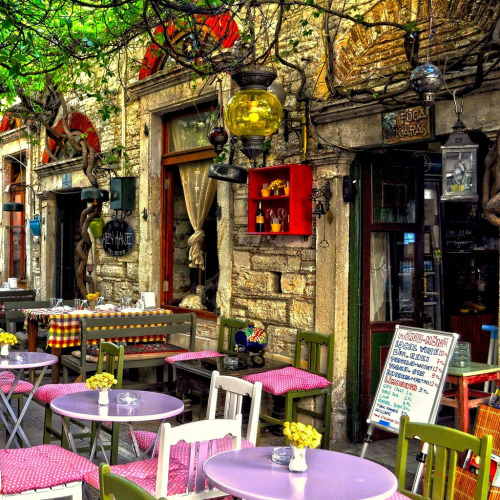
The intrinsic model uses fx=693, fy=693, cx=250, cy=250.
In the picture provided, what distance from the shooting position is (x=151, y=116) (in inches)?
313

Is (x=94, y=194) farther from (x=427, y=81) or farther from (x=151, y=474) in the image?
(x=151, y=474)

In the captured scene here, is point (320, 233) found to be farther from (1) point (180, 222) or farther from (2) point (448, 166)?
(1) point (180, 222)

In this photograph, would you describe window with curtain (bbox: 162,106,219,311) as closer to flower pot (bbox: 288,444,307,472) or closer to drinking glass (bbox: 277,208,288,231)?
drinking glass (bbox: 277,208,288,231)

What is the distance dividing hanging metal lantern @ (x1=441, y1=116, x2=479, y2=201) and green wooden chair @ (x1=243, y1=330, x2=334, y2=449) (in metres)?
1.66

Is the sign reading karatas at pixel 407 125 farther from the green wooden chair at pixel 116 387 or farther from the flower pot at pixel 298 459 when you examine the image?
the flower pot at pixel 298 459

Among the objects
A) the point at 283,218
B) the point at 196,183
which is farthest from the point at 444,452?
the point at 196,183

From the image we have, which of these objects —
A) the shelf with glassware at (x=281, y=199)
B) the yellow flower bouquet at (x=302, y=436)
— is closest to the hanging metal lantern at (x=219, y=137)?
the shelf with glassware at (x=281, y=199)

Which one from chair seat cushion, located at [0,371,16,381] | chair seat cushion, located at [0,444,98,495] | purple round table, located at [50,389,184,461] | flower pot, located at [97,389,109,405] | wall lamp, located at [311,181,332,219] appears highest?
wall lamp, located at [311,181,332,219]

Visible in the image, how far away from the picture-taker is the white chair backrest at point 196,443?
9.36 ft

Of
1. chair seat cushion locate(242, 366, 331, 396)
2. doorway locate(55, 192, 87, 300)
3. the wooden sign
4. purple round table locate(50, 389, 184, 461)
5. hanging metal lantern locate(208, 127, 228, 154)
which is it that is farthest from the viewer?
doorway locate(55, 192, 87, 300)

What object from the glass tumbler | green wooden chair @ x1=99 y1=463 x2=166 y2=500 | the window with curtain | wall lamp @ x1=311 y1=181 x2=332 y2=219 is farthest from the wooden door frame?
green wooden chair @ x1=99 y1=463 x2=166 y2=500

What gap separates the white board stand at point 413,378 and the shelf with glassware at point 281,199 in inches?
56.7

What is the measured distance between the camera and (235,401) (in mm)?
3645

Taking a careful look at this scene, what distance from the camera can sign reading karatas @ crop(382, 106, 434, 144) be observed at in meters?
4.73
